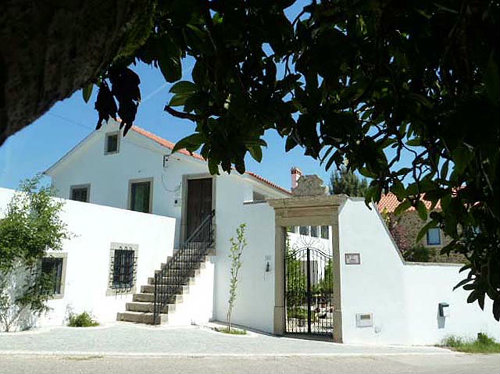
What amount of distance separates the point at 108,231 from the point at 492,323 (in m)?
10.9

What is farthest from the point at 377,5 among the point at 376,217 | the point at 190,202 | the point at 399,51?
the point at 190,202

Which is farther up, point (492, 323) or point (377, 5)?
point (377, 5)

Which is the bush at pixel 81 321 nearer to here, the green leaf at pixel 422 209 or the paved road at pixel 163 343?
the paved road at pixel 163 343

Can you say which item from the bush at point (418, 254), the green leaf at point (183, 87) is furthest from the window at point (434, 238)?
the green leaf at point (183, 87)

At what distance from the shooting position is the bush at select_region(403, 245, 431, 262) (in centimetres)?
2015

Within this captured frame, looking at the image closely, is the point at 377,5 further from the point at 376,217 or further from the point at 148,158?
the point at 148,158

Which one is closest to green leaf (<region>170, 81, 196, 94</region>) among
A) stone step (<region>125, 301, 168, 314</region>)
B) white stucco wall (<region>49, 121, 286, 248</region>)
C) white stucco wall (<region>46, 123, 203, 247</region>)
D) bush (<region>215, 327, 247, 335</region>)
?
bush (<region>215, 327, 247, 335</region>)

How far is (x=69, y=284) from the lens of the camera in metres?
11.4

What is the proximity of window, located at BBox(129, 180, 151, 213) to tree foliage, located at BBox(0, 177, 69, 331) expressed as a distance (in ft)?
18.4

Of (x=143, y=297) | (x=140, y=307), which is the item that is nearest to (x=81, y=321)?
(x=140, y=307)

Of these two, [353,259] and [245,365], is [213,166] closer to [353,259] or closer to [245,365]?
[245,365]

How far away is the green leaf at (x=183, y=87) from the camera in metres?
2.01

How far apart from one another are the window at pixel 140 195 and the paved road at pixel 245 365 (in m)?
8.59

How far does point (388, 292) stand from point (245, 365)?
16.7 ft
